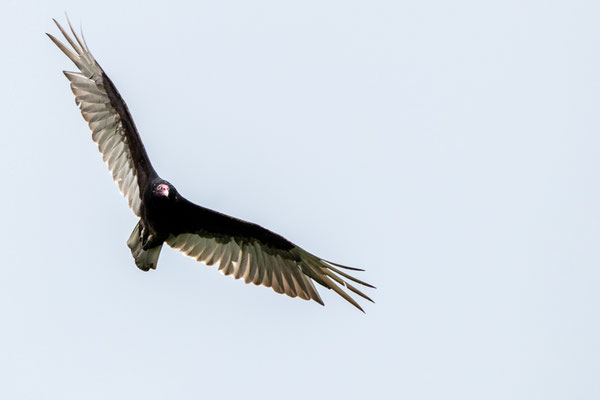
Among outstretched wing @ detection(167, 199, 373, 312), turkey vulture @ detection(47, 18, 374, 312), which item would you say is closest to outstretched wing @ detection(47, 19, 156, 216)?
turkey vulture @ detection(47, 18, 374, 312)

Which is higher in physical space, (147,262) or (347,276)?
(347,276)

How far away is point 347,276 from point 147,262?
2490 mm

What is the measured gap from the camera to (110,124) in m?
12.9

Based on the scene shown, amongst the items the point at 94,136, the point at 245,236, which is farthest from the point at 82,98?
the point at 245,236

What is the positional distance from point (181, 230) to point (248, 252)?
913 millimetres

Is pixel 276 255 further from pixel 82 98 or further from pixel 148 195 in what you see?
pixel 82 98

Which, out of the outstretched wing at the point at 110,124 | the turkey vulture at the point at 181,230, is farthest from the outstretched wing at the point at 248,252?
the outstretched wing at the point at 110,124

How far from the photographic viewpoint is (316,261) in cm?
1250

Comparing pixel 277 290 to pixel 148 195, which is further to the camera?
pixel 277 290

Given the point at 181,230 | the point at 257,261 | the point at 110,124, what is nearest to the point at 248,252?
the point at 257,261

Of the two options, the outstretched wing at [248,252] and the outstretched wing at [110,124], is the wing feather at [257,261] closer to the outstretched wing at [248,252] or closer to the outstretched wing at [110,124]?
the outstretched wing at [248,252]

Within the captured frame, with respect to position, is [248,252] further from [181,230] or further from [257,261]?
[181,230]

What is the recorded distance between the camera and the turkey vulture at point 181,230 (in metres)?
12.5

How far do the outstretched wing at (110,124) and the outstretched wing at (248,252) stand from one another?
774 millimetres
